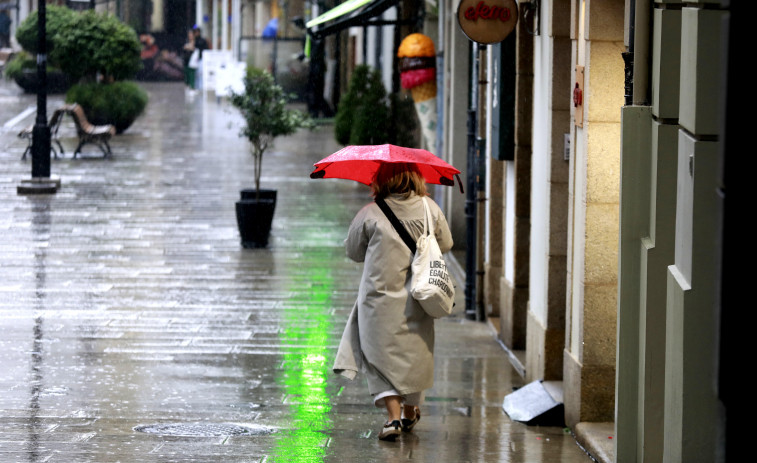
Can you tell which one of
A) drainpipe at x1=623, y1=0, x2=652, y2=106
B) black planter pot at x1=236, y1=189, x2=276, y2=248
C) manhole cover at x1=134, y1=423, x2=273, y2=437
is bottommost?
manhole cover at x1=134, y1=423, x2=273, y2=437

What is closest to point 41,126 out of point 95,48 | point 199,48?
point 95,48

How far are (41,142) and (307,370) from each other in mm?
11584

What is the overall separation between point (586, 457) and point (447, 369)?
2.57m

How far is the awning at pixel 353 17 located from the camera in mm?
18506

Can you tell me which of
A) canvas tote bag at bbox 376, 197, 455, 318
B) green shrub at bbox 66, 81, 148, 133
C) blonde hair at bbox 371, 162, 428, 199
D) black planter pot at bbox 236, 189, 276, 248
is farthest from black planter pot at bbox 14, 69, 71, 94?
canvas tote bag at bbox 376, 197, 455, 318

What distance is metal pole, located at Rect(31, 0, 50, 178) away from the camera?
64.2ft

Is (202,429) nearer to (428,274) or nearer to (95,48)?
(428,274)

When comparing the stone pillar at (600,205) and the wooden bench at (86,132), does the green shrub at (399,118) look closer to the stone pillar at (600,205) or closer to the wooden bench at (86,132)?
the wooden bench at (86,132)

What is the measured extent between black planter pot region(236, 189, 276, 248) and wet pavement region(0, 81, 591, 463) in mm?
218

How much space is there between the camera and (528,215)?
1020cm

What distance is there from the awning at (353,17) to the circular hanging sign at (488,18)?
28.2ft

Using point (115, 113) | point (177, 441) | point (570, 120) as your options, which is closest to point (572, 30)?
point (570, 120)

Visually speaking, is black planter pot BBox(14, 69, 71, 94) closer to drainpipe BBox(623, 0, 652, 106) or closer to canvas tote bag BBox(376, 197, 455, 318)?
canvas tote bag BBox(376, 197, 455, 318)

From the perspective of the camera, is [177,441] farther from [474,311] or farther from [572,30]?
[474,311]
